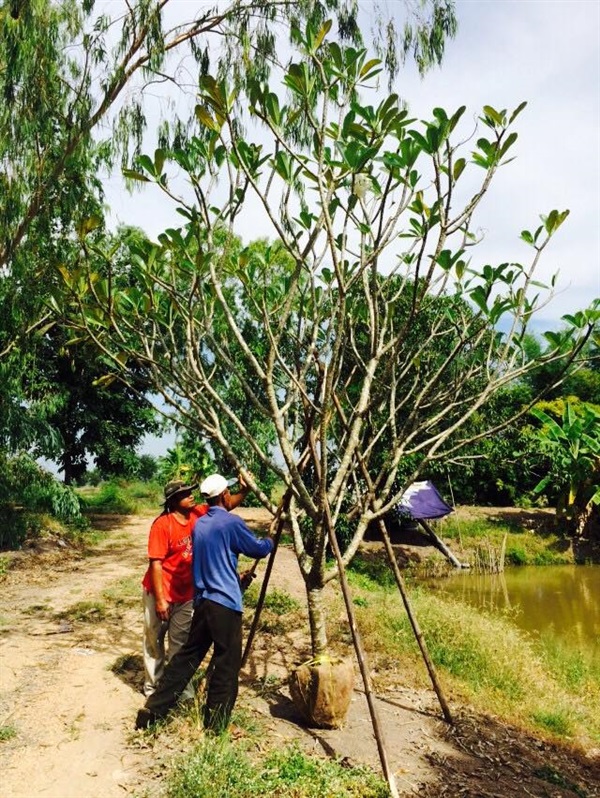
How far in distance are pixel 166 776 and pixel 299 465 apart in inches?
91.8

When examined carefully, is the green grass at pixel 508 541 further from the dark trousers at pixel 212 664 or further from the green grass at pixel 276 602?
the dark trousers at pixel 212 664

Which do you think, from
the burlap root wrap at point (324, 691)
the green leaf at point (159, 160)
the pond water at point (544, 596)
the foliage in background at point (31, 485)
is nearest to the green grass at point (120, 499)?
the foliage in background at point (31, 485)

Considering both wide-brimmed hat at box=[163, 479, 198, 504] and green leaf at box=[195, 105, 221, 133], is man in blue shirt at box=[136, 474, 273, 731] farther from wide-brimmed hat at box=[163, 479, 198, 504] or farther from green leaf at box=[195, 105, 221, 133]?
green leaf at box=[195, 105, 221, 133]

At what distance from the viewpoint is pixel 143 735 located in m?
3.92

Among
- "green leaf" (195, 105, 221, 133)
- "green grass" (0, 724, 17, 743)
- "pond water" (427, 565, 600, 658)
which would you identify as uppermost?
"green leaf" (195, 105, 221, 133)

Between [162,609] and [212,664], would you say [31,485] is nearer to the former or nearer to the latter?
[162,609]

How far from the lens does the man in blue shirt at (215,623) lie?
3.84 metres

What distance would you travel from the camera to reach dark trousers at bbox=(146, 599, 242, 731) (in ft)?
12.6

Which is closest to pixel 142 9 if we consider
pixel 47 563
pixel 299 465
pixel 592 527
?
pixel 299 465

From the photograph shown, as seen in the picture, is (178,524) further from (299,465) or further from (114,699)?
(114,699)

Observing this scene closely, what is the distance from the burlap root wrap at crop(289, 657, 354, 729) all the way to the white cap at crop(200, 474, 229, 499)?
1.35m


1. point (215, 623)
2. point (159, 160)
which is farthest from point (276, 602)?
point (159, 160)

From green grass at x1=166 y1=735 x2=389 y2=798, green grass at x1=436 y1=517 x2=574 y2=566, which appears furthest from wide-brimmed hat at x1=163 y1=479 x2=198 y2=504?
green grass at x1=436 y1=517 x2=574 y2=566

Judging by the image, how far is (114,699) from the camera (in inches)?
182
